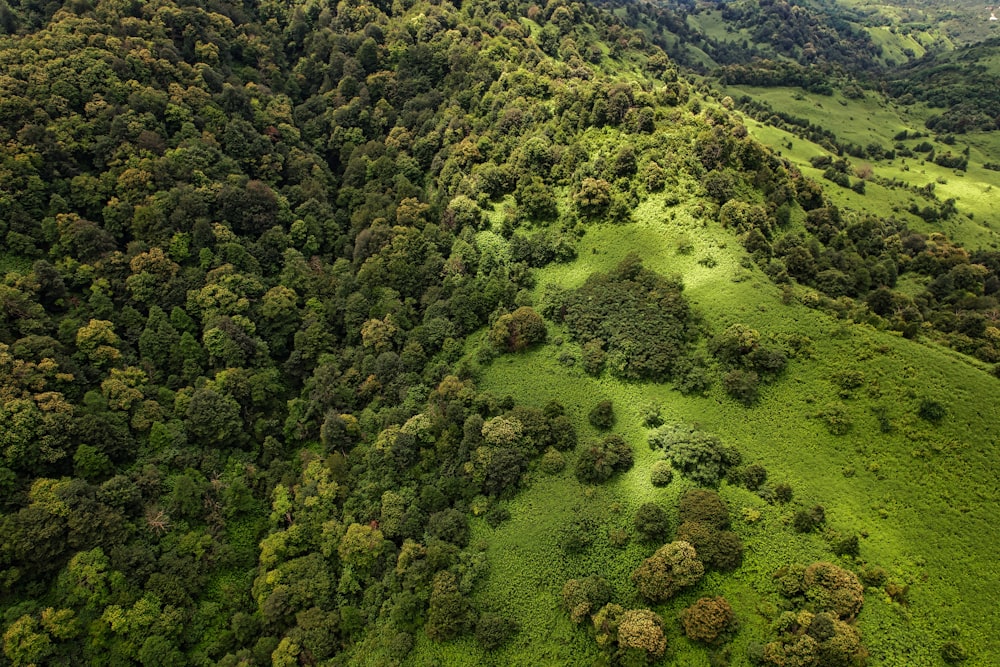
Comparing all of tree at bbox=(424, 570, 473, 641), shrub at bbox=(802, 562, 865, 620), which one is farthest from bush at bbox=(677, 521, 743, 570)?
tree at bbox=(424, 570, 473, 641)

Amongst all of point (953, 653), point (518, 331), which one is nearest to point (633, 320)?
point (518, 331)

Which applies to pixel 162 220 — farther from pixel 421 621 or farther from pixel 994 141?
pixel 994 141

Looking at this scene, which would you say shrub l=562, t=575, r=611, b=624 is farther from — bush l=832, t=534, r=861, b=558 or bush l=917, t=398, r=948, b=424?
bush l=917, t=398, r=948, b=424

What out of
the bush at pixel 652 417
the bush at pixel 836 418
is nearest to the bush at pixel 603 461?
the bush at pixel 652 417

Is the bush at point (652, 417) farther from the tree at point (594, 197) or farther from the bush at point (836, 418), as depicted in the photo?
the tree at point (594, 197)

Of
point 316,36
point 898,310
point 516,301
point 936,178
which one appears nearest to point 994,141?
point 936,178

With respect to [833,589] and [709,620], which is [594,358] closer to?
[709,620]
